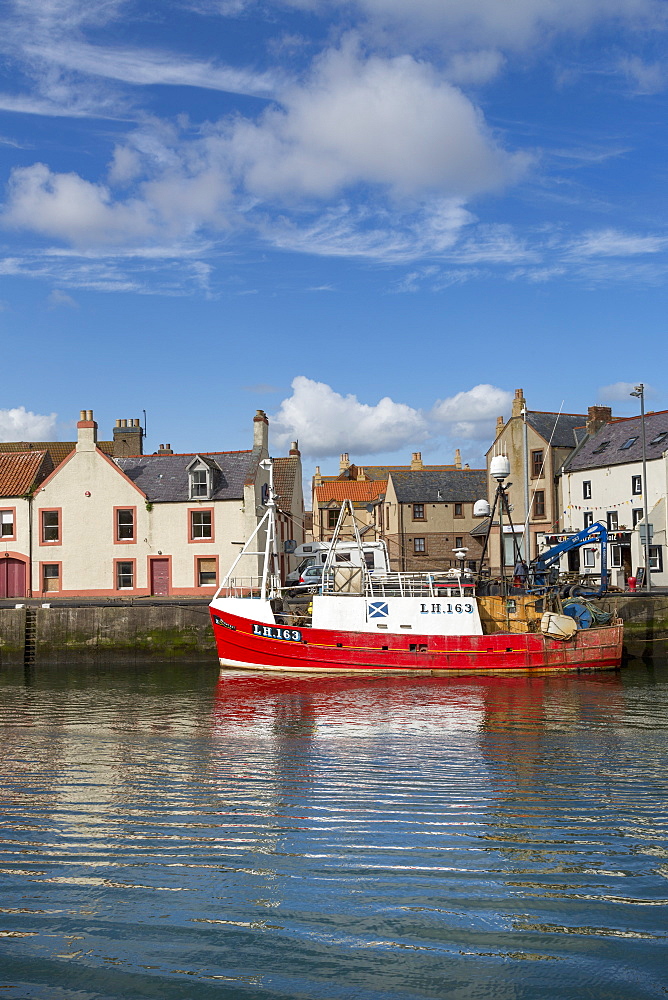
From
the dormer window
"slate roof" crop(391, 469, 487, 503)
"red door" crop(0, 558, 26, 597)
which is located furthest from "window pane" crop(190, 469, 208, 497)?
"slate roof" crop(391, 469, 487, 503)

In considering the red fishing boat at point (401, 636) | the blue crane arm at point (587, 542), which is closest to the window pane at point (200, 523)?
the red fishing boat at point (401, 636)

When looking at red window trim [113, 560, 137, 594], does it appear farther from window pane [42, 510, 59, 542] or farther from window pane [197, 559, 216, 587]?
window pane [42, 510, 59, 542]

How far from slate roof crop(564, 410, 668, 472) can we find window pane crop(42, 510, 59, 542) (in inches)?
1171

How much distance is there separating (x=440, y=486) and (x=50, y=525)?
3683 centimetres

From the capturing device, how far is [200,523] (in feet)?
138

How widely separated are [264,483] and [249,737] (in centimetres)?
2516

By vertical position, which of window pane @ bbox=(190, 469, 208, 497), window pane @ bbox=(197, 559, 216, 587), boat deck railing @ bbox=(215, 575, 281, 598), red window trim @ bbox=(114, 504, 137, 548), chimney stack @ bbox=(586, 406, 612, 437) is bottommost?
boat deck railing @ bbox=(215, 575, 281, 598)

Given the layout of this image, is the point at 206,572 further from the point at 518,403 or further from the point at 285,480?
the point at 518,403

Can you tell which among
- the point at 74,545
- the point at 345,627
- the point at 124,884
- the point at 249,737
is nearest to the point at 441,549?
the point at 74,545

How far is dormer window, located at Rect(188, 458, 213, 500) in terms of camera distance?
42.0m

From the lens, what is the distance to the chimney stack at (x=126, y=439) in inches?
2024

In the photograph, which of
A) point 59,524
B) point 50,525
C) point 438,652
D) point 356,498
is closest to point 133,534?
point 59,524

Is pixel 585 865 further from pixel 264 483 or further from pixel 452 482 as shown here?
pixel 452 482

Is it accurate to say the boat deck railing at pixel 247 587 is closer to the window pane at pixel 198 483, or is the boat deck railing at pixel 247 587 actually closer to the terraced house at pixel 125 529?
the terraced house at pixel 125 529
